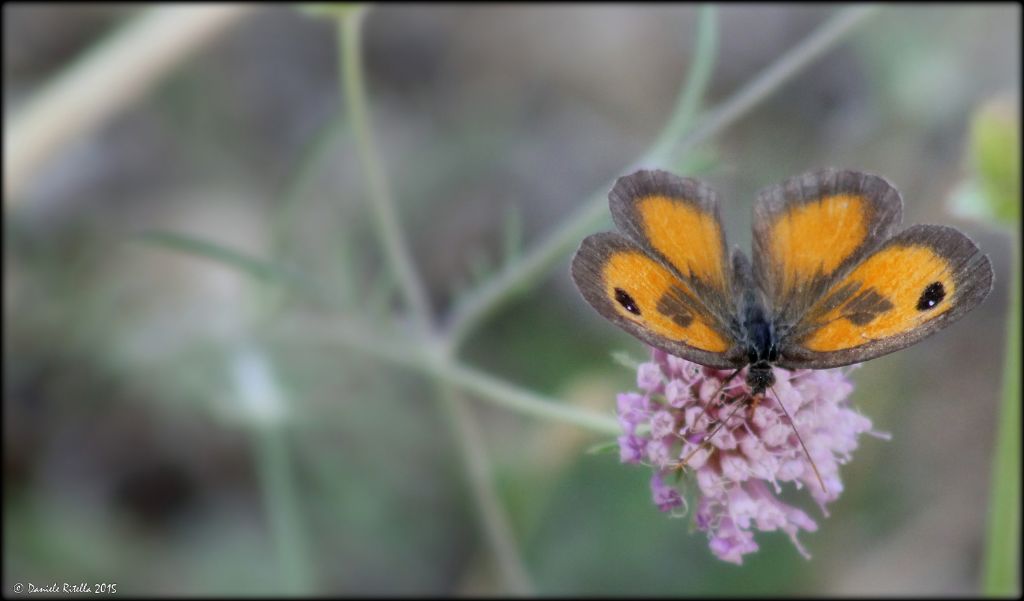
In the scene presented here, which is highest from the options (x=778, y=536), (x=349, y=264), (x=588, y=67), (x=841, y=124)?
(x=588, y=67)

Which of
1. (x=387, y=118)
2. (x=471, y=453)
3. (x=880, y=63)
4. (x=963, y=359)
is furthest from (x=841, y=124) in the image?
(x=471, y=453)

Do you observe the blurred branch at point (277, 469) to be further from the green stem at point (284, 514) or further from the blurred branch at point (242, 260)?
the blurred branch at point (242, 260)

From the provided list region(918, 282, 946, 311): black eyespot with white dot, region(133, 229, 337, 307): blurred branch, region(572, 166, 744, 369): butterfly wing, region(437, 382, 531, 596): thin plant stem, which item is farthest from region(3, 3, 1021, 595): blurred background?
region(918, 282, 946, 311): black eyespot with white dot

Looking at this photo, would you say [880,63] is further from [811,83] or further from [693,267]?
[693,267]

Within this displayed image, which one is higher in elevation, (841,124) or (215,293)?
(841,124)

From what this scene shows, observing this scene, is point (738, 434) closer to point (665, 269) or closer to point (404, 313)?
point (665, 269)

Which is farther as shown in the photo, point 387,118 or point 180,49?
point 387,118

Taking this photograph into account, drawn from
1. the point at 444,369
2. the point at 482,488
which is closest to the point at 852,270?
the point at 444,369

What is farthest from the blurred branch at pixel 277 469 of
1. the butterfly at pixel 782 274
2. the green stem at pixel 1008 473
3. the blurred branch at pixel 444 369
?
the green stem at pixel 1008 473
